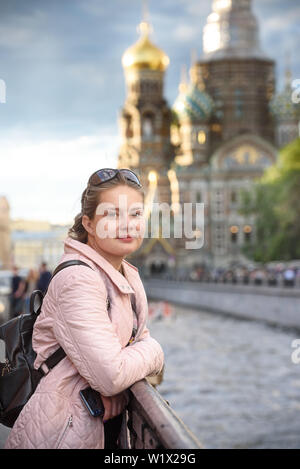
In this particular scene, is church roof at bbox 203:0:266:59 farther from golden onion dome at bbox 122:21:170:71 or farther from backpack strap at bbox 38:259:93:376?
backpack strap at bbox 38:259:93:376

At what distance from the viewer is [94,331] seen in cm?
289

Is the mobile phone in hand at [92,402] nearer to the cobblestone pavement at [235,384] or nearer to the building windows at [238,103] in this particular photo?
the cobblestone pavement at [235,384]

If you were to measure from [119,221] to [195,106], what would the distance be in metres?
67.8

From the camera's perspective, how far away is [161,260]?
219 ft

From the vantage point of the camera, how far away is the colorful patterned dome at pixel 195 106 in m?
70.1

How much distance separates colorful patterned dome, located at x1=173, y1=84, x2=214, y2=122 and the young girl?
6740cm

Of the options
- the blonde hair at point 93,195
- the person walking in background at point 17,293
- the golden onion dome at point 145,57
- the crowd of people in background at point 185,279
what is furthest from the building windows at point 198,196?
the blonde hair at point 93,195

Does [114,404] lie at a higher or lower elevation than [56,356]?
lower


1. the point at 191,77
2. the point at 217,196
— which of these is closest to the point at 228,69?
the point at 191,77

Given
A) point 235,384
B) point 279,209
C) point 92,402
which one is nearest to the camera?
point 92,402

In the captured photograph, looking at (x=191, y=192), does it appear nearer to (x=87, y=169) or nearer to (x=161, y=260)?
(x=161, y=260)

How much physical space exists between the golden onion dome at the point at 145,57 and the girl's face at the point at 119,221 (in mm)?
69333

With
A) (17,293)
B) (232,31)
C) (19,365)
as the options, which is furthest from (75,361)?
(232,31)

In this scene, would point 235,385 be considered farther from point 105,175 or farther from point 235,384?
Answer: point 105,175
